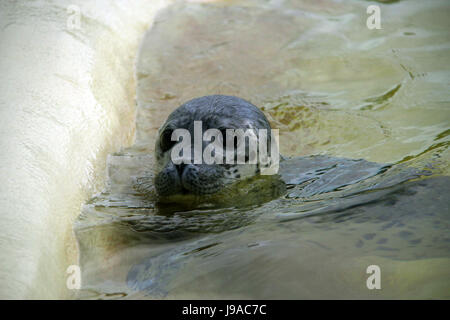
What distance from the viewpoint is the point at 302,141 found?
5352mm

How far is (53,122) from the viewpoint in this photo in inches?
150

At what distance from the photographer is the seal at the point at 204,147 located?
371 centimetres

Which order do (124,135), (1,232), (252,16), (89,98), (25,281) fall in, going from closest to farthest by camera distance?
1. (25,281)
2. (1,232)
3. (89,98)
4. (124,135)
5. (252,16)

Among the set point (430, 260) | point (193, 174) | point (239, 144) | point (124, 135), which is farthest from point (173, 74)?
point (430, 260)

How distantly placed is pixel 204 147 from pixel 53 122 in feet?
3.36

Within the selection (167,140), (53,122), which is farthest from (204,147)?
(53,122)

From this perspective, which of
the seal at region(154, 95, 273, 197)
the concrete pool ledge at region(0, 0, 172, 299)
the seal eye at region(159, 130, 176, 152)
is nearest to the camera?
the concrete pool ledge at region(0, 0, 172, 299)

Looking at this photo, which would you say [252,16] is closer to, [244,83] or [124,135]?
[244,83]

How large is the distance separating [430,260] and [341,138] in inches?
111

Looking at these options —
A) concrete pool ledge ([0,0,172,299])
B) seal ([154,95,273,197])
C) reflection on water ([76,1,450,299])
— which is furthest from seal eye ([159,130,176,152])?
concrete pool ledge ([0,0,172,299])

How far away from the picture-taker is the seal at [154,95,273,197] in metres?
3.71

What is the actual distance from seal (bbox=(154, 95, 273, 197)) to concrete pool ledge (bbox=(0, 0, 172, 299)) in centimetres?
53

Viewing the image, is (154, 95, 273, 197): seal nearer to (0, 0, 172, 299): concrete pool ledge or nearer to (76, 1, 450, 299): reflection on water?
Answer: (76, 1, 450, 299): reflection on water

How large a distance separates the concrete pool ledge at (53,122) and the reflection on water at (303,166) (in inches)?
7.5
